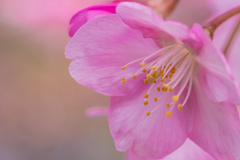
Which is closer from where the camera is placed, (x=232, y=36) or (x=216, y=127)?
(x=216, y=127)

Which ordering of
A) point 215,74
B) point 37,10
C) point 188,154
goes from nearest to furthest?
point 215,74 < point 188,154 < point 37,10

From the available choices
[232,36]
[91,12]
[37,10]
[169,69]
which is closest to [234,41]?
[232,36]

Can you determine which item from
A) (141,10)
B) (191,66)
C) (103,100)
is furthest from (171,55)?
(103,100)

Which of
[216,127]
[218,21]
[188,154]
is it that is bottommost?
[188,154]

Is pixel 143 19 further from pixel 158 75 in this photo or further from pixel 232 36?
pixel 232 36

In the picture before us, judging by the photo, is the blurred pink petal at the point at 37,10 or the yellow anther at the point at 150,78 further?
the blurred pink petal at the point at 37,10

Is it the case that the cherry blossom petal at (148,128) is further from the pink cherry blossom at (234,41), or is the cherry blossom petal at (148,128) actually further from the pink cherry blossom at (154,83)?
the pink cherry blossom at (234,41)

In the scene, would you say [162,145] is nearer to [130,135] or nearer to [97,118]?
[130,135]

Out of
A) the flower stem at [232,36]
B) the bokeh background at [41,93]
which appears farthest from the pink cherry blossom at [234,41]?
the bokeh background at [41,93]
